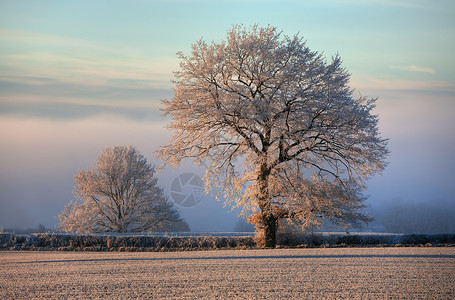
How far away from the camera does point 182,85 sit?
2366 cm

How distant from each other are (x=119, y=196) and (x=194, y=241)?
9.76 meters

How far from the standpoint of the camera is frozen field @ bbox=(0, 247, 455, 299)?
1170 centimetres

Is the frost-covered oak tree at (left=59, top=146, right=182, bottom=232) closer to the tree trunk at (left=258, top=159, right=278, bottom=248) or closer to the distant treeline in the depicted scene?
the distant treeline

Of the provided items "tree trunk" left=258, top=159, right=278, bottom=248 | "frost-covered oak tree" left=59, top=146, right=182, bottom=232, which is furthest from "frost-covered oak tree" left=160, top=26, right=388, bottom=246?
"frost-covered oak tree" left=59, top=146, right=182, bottom=232

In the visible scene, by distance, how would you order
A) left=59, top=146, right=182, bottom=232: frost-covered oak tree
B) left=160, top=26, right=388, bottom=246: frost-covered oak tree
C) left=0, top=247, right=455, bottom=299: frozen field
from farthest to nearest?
left=59, top=146, right=182, bottom=232: frost-covered oak tree → left=160, top=26, right=388, bottom=246: frost-covered oak tree → left=0, top=247, right=455, bottom=299: frozen field

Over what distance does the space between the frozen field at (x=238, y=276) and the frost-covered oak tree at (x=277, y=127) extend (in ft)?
14.0

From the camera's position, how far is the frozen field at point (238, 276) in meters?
11.7

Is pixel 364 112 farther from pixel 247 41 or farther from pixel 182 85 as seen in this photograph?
pixel 182 85

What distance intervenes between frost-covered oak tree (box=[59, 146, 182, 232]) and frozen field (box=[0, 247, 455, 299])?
1211 cm

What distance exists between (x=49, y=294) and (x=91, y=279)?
6.97 ft

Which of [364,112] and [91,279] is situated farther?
[364,112]

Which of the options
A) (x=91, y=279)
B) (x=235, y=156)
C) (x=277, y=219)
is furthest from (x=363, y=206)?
(x=91, y=279)

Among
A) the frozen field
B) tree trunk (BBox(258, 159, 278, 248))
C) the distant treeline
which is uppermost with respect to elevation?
tree trunk (BBox(258, 159, 278, 248))

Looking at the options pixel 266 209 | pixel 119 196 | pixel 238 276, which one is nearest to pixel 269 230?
pixel 266 209
